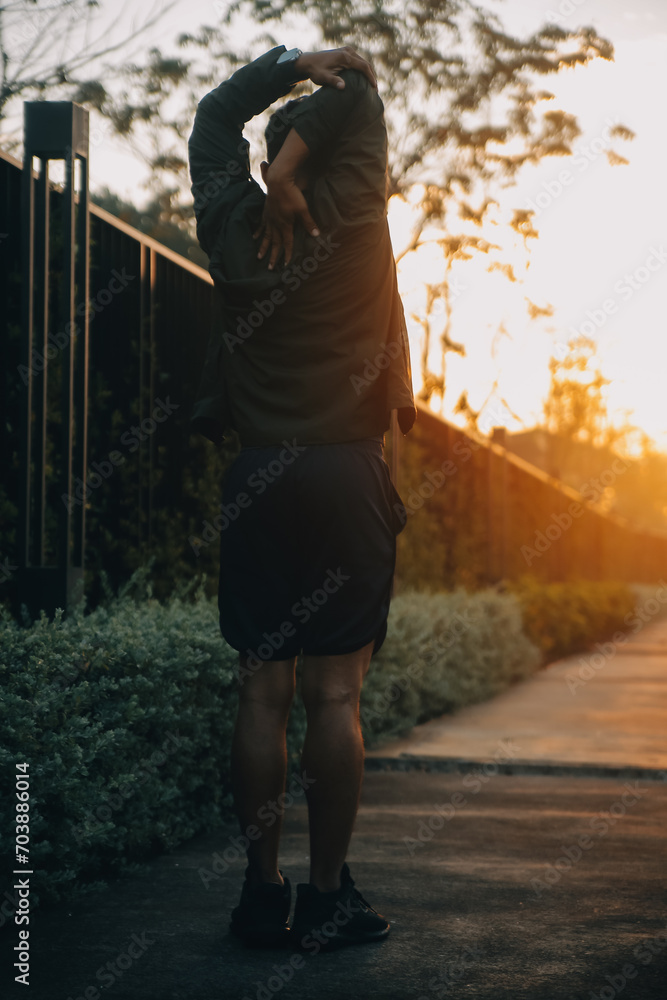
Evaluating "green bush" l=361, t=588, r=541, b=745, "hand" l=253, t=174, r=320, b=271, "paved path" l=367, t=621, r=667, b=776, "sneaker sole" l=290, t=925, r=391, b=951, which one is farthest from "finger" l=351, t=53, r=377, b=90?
"green bush" l=361, t=588, r=541, b=745

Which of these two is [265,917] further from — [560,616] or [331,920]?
[560,616]

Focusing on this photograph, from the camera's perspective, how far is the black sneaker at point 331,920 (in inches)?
97.7

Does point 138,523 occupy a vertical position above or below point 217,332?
below

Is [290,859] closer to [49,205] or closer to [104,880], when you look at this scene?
[104,880]

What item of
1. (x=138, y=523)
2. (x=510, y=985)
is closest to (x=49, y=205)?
(x=138, y=523)

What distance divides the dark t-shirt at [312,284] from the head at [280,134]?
0.04 metres

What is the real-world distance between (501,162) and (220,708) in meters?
10.7

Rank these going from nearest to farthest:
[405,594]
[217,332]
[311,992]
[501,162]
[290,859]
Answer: [311,992], [217,332], [290,859], [405,594], [501,162]

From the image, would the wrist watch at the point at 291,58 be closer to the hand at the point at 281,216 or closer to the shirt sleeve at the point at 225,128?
the shirt sleeve at the point at 225,128

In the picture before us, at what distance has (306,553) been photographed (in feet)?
8.57

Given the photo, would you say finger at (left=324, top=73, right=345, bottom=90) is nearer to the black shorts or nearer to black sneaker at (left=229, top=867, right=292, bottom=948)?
the black shorts

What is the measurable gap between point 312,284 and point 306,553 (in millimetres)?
657

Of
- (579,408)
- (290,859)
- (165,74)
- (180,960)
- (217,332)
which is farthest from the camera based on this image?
(579,408)

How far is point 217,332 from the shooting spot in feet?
9.17
